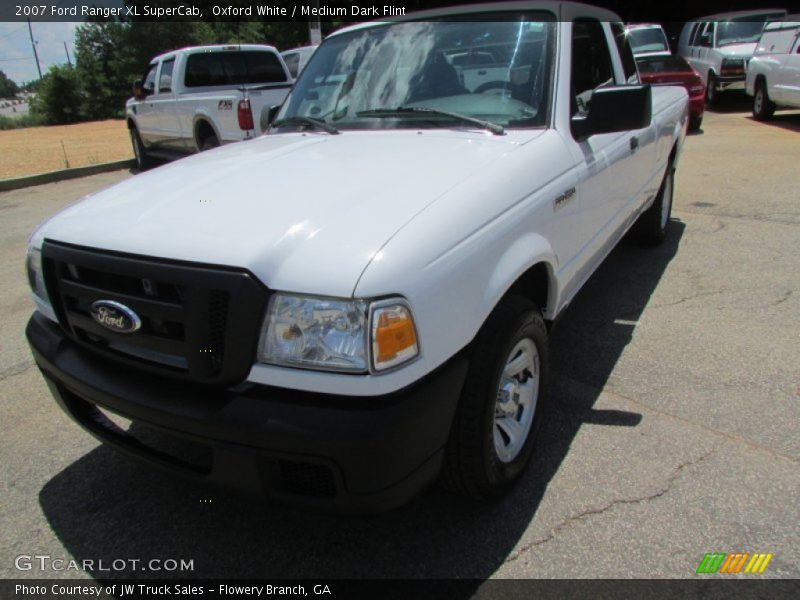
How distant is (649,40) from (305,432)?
15.7m

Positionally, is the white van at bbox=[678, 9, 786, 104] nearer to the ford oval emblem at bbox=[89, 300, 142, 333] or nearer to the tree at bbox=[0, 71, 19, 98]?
the ford oval emblem at bbox=[89, 300, 142, 333]

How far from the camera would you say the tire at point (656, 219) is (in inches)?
206

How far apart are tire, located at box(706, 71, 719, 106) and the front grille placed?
15.8 meters

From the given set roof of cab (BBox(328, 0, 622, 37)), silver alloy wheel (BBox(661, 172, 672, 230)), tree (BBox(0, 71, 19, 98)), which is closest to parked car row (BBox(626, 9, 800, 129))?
silver alloy wheel (BBox(661, 172, 672, 230))

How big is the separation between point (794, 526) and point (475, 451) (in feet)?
3.95

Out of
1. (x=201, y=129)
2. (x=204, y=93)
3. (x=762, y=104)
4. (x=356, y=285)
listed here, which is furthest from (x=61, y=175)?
(x=762, y=104)

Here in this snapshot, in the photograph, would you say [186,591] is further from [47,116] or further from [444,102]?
[47,116]

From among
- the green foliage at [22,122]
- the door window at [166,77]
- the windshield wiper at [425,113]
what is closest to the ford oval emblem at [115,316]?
the windshield wiper at [425,113]

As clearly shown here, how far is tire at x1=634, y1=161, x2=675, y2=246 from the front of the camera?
5.24m

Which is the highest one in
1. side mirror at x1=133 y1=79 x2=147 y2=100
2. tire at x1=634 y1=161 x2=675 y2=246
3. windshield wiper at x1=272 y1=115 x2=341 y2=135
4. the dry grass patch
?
windshield wiper at x1=272 y1=115 x2=341 y2=135

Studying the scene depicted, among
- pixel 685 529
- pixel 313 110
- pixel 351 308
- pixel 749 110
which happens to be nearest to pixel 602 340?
pixel 685 529

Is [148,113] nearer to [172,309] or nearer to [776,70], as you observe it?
[172,309]

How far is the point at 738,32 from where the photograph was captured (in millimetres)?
15188

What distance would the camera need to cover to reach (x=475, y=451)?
2.14 metres
